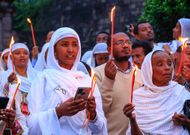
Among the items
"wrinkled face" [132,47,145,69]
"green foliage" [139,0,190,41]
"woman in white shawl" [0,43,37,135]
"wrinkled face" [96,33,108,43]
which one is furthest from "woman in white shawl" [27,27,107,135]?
"green foliage" [139,0,190,41]

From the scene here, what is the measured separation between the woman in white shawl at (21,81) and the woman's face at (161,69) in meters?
1.61

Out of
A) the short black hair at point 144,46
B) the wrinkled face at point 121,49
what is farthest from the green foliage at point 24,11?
the wrinkled face at point 121,49

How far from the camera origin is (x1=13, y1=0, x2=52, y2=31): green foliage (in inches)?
975

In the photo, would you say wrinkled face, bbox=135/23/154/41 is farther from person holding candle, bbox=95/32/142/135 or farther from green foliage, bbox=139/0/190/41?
green foliage, bbox=139/0/190/41

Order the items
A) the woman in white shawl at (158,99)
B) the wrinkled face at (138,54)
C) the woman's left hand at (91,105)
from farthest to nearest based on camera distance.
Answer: the wrinkled face at (138,54), the woman in white shawl at (158,99), the woman's left hand at (91,105)

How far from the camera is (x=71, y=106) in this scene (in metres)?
5.12

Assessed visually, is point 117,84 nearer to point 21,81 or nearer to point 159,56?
point 159,56

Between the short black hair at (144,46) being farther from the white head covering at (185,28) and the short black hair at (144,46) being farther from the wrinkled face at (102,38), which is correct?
the wrinkled face at (102,38)

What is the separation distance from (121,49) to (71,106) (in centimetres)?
182

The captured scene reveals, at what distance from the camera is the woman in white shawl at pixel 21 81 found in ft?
21.7

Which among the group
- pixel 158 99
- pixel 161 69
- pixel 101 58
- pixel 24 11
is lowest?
pixel 158 99

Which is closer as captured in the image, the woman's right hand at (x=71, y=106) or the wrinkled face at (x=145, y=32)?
the woman's right hand at (x=71, y=106)

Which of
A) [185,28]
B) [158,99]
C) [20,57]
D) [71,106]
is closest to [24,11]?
[20,57]

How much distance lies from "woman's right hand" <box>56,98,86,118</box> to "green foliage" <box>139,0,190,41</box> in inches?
249
